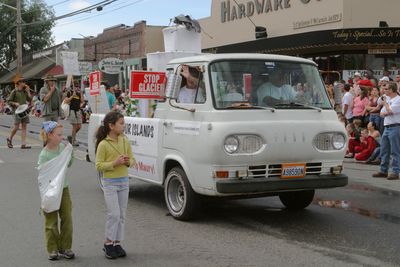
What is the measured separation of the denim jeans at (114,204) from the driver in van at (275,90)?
2265 millimetres

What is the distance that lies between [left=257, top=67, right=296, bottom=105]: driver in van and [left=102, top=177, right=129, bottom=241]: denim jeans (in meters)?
2.27

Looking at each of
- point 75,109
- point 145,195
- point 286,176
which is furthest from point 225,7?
point 286,176

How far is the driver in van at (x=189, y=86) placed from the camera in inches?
282

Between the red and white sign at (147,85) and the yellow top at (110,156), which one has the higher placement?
the red and white sign at (147,85)

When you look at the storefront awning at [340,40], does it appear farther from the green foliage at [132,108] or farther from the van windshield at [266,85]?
the van windshield at [266,85]

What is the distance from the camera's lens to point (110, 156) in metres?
5.66

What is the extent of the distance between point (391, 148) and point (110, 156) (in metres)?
6.55

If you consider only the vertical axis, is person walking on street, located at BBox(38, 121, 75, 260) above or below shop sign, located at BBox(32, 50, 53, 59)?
below

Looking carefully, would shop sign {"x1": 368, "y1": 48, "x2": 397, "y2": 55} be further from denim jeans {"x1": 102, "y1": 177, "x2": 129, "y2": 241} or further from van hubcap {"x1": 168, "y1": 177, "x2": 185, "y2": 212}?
denim jeans {"x1": 102, "y1": 177, "x2": 129, "y2": 241}

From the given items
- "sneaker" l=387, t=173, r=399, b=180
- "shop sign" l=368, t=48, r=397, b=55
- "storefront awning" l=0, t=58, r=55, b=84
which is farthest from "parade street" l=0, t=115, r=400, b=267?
"storefront awning" l=0, t=58, r=55, b=84

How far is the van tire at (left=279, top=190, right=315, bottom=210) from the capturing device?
7.77 meters

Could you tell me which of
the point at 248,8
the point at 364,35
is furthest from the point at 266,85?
the point at 248,8

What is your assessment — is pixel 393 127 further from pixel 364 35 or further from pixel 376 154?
pixel 364 35

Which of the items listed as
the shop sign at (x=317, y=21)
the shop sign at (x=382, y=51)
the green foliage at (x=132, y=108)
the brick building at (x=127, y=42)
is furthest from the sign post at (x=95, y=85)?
the brick building at (x=127, y=42)
